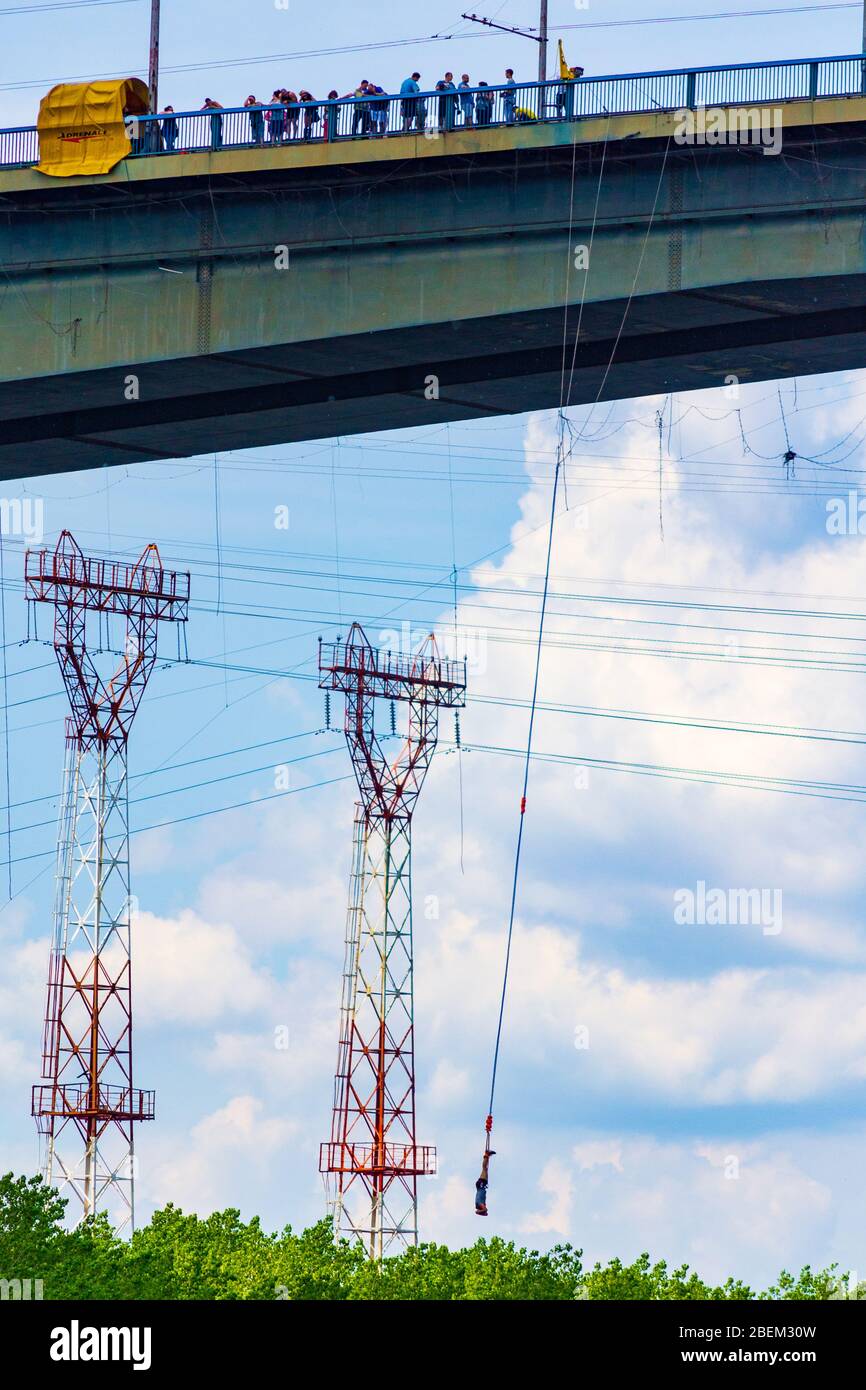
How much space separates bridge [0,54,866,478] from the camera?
164 feet

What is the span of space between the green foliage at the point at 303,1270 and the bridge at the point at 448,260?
1041 inches

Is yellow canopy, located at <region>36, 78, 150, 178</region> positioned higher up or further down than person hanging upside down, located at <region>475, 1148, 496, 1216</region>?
higher up

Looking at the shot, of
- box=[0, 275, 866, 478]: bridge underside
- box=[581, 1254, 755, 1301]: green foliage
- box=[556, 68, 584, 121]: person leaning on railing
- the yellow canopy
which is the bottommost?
box=[581, 1254, 755, 1301]: green foliage

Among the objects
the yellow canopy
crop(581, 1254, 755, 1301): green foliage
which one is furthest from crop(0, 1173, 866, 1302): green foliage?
the yellow canopy

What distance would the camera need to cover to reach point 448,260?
172 ft

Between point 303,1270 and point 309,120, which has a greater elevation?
point 309,120

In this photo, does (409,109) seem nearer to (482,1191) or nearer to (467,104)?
(467,104)

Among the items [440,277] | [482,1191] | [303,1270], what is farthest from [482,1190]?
[303,1270]

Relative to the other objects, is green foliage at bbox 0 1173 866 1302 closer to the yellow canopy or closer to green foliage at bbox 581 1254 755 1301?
green foliage at bbox 581 1254 755 1301

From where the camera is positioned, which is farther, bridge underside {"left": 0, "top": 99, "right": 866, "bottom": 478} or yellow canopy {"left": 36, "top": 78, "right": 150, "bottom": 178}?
yellow canopy {"left": 36, "top": 78, "right": 150, "bottom": 178}

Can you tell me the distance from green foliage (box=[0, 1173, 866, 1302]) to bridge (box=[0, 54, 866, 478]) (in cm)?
2645

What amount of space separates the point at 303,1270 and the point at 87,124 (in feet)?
132
